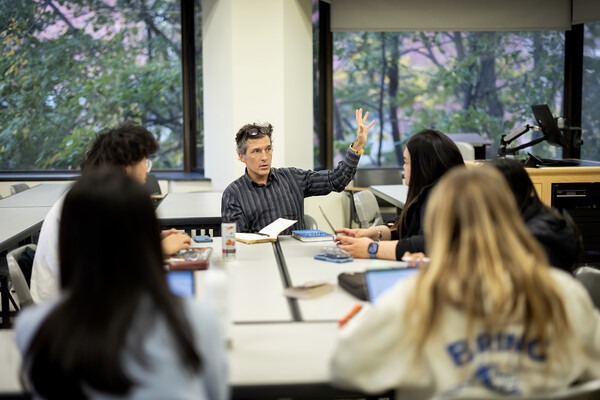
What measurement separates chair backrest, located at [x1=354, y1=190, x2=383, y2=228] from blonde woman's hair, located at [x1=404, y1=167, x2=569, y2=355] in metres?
3.03

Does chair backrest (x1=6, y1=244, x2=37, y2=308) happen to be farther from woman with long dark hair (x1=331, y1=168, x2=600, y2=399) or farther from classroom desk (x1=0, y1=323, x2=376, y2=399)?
woman with long dark hair (x1=331, y1=168, x2=600, y2=399)

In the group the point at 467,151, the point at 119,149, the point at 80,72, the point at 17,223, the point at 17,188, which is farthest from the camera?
the point at 80,72

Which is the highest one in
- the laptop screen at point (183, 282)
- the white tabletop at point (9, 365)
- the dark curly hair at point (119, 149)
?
the dark curly hair at point (119, 149)

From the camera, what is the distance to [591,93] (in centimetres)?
721

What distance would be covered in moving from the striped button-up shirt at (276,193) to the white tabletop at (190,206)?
0.61m

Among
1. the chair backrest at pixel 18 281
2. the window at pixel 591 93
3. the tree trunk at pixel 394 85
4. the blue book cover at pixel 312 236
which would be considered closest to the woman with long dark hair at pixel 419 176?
the blue book cover at pixel 312 236

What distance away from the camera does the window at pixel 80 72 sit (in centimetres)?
687

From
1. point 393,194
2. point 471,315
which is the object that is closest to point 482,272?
point 471,315

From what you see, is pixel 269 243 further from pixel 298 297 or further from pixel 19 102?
A: pixel 19 102

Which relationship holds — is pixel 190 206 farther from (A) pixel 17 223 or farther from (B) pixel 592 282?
(B) pixel 592 282

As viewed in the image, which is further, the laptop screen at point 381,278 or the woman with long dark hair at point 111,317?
the laptop screen at point 381,278

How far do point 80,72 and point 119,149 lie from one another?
4.54 m

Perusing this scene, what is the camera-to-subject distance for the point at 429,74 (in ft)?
23.8

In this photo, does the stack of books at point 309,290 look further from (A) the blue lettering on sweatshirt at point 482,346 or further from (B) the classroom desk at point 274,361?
(A) the blue lettering on sweatshirt at point 482,346
